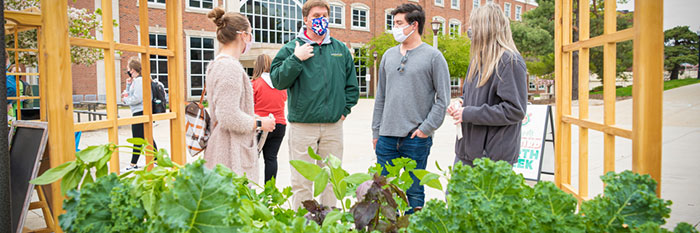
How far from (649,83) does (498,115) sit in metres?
1.34

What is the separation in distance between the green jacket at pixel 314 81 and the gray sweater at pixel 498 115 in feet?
3.86

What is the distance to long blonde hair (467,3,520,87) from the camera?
2730 millimetres

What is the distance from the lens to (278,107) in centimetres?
502

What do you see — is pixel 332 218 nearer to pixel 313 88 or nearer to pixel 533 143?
pixel 313 88

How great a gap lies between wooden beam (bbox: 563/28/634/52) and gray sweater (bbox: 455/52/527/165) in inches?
24.2

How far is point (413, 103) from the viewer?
3.50m

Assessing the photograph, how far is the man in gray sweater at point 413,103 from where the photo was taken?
3469mm

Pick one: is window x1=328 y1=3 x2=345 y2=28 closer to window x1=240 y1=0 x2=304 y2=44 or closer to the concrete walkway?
window x1=240 y1=0 x2=304 y2=44

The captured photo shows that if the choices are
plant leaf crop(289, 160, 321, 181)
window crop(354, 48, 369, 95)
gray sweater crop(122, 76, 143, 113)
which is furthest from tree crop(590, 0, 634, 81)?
window crop(354, 48, 369, 95)

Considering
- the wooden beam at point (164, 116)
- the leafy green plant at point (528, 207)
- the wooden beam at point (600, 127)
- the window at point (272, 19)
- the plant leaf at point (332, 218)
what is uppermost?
the window at point (272, 19)

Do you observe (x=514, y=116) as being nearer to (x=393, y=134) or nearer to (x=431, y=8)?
(x=393, y=134)

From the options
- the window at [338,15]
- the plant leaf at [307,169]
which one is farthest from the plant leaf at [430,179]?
the window at [338,15]

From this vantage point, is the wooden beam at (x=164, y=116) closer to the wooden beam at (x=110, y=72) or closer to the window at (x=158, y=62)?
the wooden beam at (x=110, y=72)

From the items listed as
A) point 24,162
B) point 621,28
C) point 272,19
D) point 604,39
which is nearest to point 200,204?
point 604,39
